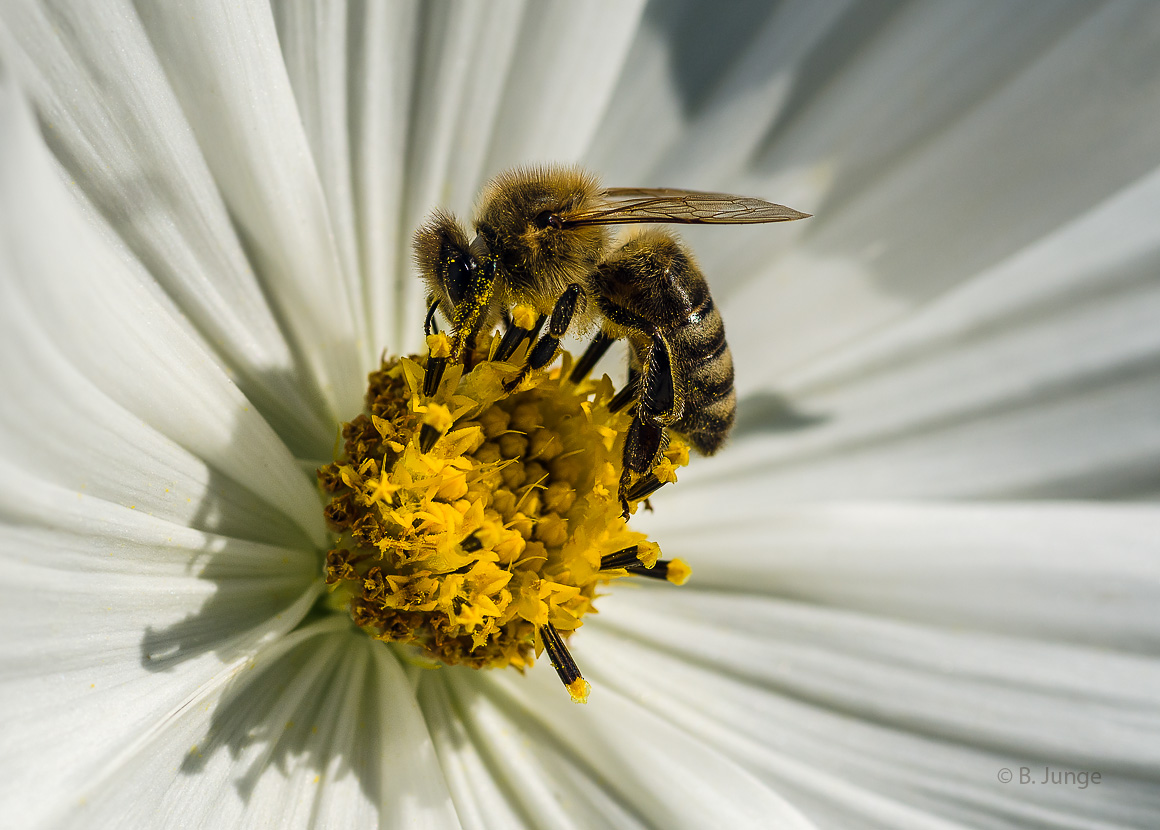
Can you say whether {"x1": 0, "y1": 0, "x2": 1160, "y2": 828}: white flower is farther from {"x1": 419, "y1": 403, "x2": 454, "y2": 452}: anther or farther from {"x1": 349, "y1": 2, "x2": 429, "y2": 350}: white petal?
{"x1": 419, "y1": 403, "x2": 454, "y2": 452}: anther

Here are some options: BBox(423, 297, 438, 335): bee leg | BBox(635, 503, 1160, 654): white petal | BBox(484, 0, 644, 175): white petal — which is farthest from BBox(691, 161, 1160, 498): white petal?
BBox(423, 297, 438, 335): bee leg

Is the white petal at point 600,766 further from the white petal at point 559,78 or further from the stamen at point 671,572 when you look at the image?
the white petal at point 559,78

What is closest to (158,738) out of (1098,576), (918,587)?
(918,587)

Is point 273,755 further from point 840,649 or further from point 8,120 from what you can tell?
point 840,649

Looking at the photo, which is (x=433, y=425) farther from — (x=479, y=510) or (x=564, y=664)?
(x=564, y=664)

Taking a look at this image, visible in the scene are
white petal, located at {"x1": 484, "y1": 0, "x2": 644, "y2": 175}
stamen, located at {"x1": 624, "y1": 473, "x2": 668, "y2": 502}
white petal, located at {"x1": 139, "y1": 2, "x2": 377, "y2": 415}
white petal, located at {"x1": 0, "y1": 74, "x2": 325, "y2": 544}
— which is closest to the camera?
white petal, located at {"x1": 0, "y1": 74, "x2": 325, "y2": 544}

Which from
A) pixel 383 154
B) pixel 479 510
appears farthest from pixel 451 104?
pixel 479 510

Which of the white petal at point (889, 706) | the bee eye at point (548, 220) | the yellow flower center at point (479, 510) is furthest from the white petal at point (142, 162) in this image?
the white petal at point (889, 706)
